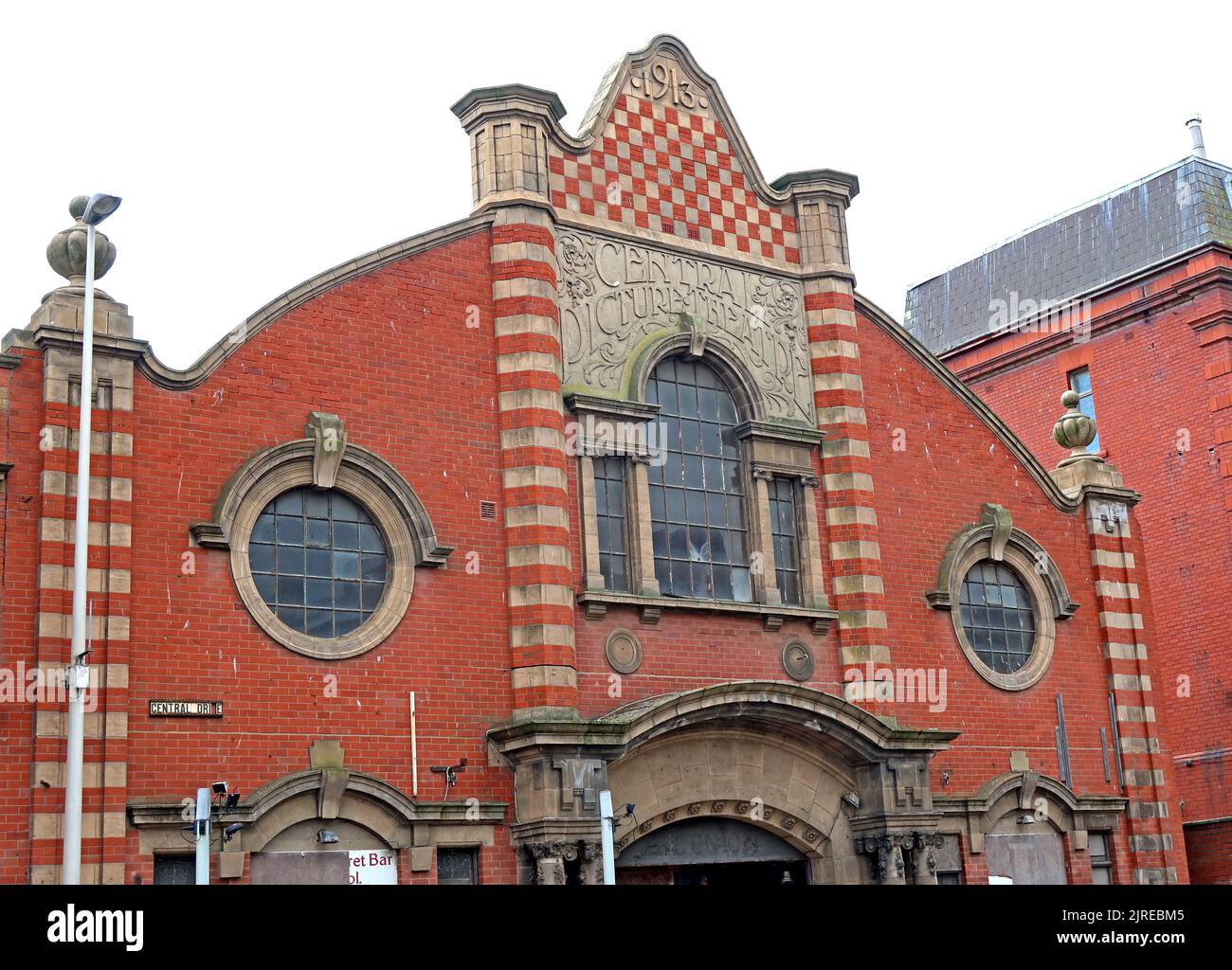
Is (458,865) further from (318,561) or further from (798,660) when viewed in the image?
(798,660)

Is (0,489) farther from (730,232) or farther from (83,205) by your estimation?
(730,232)

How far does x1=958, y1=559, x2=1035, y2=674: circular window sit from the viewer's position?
24.0m

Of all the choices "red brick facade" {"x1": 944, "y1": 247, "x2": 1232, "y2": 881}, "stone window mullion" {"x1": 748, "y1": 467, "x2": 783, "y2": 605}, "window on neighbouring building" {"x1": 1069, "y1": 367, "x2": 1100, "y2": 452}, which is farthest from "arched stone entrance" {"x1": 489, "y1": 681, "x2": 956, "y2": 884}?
"window on neighbouring building" {"x1": 1069, "y1": 367, "x2": 1100, "y2": 452}

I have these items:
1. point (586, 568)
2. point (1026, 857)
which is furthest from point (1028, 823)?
point (586, 568)

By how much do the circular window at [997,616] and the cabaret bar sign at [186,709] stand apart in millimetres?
11811

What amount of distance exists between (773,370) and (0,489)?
11209 mm

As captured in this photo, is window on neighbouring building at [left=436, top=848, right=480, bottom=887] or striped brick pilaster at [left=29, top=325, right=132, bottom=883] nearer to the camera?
striped brick pilaster at [left=29, top=325, right=132, bottom=883]

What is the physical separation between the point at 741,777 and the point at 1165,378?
568 inches

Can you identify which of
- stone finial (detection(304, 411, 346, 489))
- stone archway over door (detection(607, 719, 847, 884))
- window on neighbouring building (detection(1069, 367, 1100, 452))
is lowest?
stone archway over door (detection(607, 719, 847, 884))

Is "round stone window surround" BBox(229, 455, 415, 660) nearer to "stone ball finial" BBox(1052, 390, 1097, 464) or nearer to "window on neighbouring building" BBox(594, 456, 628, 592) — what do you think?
"window on neighbouring building" BBox(594, 456, 628, 592)

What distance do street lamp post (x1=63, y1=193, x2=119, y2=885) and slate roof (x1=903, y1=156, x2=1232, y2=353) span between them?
71.7 feet

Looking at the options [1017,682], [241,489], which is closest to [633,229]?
[241,489]

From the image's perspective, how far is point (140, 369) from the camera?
17.9 metres

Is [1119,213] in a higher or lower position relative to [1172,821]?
higher
